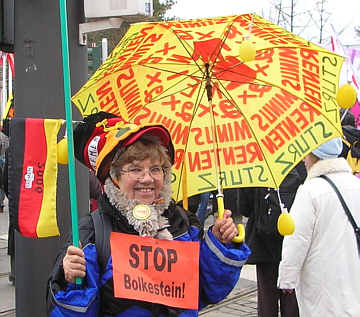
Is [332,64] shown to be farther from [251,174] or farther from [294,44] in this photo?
[251,174]

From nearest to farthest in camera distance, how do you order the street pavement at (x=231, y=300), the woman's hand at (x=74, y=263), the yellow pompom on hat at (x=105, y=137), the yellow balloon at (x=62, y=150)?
the woman's hand at (x=74, y=263) → the yellow pompom on hat at (x=105, y=137) → the yellow balloon at (x=62, y=150) → the street pavement at (x=231, y=300)

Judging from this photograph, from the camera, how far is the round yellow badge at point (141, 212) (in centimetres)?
254

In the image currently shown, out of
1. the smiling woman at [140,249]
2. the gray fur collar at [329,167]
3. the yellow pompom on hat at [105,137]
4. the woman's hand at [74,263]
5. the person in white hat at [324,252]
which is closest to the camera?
the woman's hand at [74,263]

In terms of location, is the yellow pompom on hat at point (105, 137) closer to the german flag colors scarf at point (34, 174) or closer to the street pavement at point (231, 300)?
the german flag colors scarf at point (34, 174)

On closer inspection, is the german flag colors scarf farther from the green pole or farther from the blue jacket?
the green pole

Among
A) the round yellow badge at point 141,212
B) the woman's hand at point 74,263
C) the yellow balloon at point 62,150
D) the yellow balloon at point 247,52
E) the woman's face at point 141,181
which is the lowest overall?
the woman's hand at point 74,263

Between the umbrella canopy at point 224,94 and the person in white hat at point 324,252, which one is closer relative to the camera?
the umbrella canopy at point 224,94

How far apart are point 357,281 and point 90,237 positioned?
1.96m

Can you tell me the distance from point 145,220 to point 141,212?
1.4 inches

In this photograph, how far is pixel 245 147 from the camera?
299 cm

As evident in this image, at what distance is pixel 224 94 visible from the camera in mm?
3031

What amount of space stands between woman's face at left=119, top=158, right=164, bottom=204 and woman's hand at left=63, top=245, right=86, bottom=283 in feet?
1.12

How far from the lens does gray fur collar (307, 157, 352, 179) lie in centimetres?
404

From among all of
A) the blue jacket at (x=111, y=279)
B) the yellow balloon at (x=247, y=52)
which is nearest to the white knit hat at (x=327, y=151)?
the blue jacket at (x=111, y=279)
